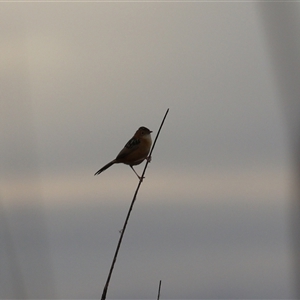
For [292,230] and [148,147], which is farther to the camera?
[148,147]

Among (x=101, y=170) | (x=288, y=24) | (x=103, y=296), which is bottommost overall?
(x=101, y=170)

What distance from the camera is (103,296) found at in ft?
7.16

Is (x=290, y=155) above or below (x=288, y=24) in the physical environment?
below

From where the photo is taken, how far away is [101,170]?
26.0 feet

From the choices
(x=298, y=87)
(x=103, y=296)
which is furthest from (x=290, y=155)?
(x=103, y=296)

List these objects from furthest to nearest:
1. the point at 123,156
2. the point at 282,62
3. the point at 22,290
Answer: the point at 123,156
the point at 22,290
the point at 282,62

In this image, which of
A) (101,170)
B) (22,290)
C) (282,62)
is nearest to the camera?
(282,62)

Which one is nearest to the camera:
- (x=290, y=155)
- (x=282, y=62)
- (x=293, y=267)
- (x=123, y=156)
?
(x=282, y=62)

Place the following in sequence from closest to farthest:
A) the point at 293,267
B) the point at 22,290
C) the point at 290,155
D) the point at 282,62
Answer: the point at 282,62
the point at 290,155
the point at 293,267
the point at 22,290

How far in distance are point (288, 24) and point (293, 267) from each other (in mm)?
1068

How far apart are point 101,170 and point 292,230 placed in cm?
620

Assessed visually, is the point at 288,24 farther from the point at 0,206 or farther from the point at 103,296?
the point at 0,206

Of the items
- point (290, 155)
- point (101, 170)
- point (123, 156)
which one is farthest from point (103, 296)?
A: point (123, 156)

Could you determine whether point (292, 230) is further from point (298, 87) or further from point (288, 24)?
point (288, 24)
